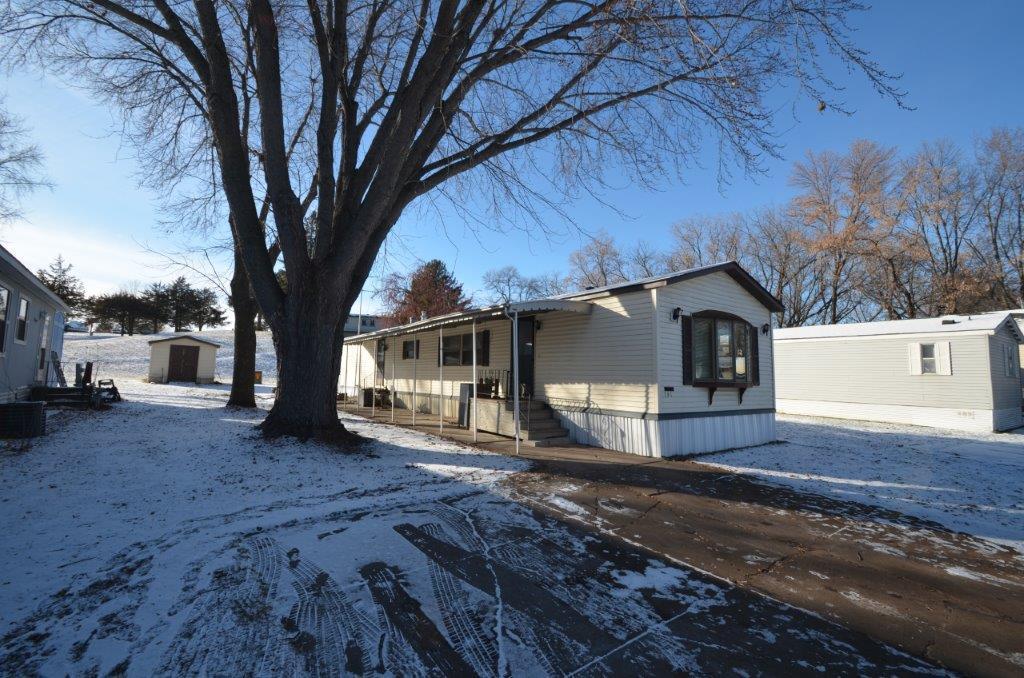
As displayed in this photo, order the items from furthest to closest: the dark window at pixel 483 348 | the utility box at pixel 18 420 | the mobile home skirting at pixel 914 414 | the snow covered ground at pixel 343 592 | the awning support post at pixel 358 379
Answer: the awning support post at pixel 358 379 → the mobile home skirting at pixel 914 414 → the dark window at pixel 483 348 → the utility box at pixel 18 420 → the snow covered ground at pixel 343 592

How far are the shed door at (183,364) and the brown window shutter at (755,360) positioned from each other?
89.5 feet

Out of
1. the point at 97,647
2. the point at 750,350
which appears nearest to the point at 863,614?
the point at 97,647

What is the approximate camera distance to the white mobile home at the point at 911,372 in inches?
523

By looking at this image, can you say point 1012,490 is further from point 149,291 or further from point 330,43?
point 149,291

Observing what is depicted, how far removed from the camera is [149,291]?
1775 inches

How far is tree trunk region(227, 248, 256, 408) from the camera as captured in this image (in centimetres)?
1303

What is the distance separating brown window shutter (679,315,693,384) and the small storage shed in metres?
26.0

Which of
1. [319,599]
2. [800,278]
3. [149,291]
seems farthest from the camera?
[149,291]

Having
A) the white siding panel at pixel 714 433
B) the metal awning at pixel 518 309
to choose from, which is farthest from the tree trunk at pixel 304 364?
the white siding panel at pixel 714 433

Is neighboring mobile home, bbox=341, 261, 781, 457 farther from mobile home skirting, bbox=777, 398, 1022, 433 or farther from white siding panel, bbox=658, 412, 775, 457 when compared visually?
mobile home skirting, bbox=777, 398, 1022, 433

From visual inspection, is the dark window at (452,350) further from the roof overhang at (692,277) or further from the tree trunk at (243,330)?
the tree trunk at (243,330)

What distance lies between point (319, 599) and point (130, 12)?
379 inches

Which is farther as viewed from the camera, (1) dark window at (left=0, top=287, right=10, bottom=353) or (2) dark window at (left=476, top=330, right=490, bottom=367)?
(2) dark window at (left=476, top=330, right=490, bottom=367)

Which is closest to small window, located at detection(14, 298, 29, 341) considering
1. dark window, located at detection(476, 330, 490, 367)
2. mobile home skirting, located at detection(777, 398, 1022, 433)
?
dark window, located at detection(476, 330, 490, 367)
